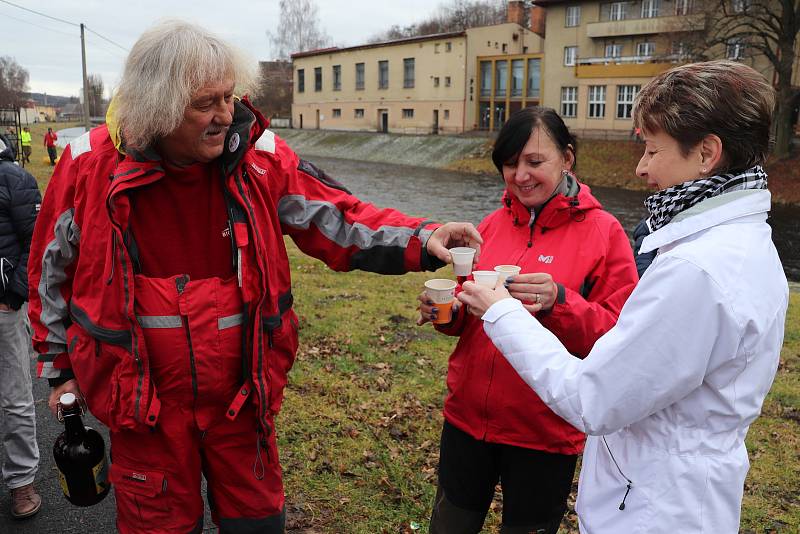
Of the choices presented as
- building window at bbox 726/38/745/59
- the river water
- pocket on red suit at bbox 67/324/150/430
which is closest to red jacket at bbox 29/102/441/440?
pocket on red suit at bbox 67/324/150/430

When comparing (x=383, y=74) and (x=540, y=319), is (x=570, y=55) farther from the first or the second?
(x=540, y=319)

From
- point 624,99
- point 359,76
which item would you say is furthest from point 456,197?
point 359,76

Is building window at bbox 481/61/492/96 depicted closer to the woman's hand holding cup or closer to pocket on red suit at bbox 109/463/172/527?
the woman's hand holding cup

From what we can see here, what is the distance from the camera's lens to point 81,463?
109 inches

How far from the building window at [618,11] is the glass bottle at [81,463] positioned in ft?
154

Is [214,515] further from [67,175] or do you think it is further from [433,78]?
[433,78]

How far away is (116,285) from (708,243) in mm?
1992

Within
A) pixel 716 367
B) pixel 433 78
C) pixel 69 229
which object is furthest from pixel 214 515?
pixel 433 78

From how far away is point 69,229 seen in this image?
2398mm

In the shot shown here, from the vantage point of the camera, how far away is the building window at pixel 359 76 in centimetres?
6294

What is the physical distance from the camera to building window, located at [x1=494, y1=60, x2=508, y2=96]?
5181cm

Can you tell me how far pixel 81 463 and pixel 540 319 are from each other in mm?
2121

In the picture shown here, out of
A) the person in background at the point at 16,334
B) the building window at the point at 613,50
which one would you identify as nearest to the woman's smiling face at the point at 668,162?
the person in background at the point at 16,334

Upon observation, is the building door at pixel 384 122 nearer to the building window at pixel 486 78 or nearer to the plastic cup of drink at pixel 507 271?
the building window at pixel 486 78
